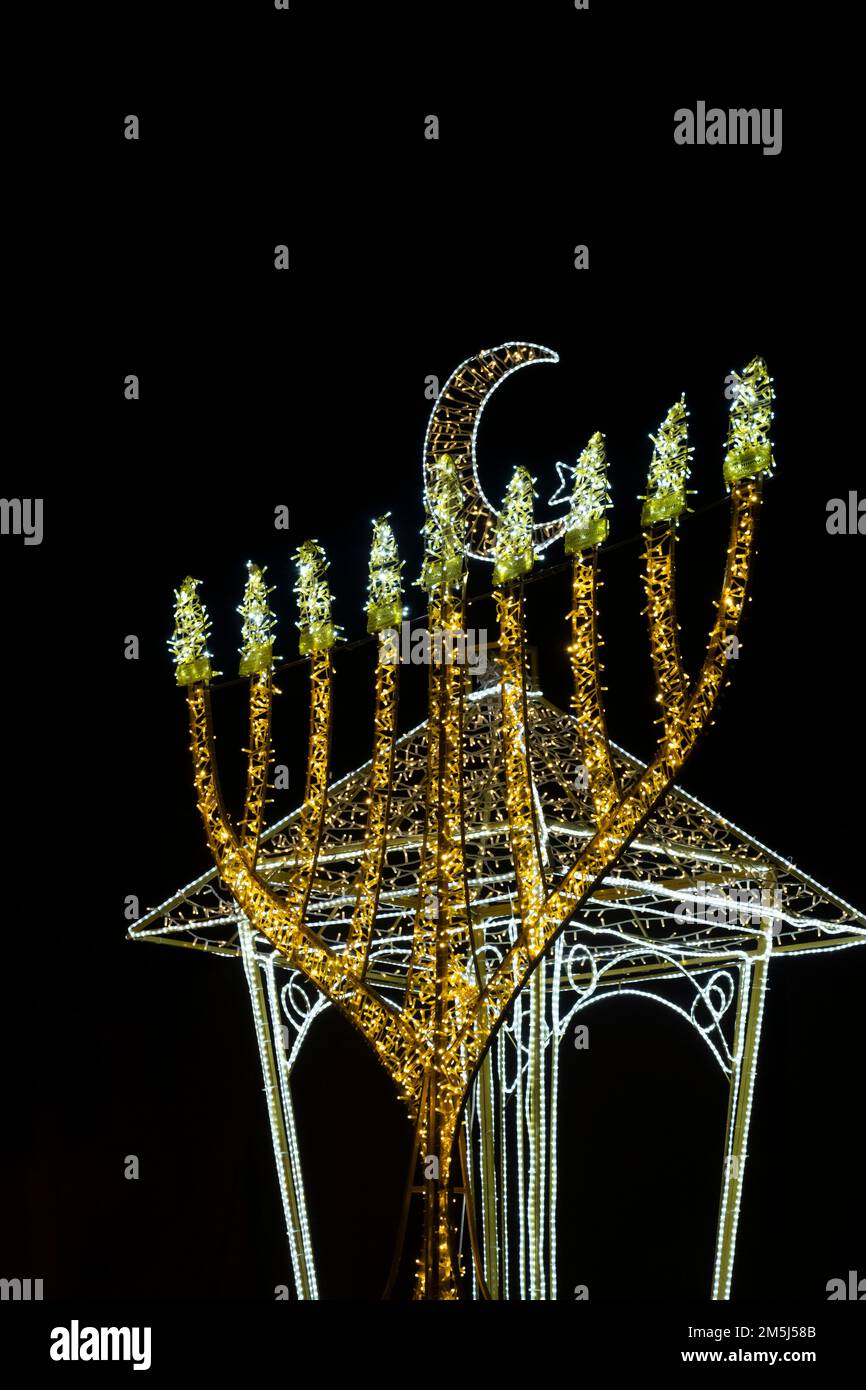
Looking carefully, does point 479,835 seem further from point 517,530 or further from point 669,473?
point 669,473

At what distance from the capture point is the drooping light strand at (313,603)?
7609 mm

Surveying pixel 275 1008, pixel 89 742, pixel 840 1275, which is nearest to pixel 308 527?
pixel 89 742

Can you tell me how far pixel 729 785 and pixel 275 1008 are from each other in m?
3.04

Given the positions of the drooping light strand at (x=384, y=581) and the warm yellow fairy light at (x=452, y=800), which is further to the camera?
the drooping light strand at (x=384, y=581)

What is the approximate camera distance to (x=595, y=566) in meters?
6.61

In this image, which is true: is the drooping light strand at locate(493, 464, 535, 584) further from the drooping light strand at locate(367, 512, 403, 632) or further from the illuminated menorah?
the drooping light strand at locate(367, 512, 403, 632)

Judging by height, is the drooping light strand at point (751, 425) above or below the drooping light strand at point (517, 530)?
above

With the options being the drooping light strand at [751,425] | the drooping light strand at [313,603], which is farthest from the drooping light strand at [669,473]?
the drooping light strand at [313,603]

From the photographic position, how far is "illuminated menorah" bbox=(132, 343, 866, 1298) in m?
6.35

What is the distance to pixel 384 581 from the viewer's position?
7.38 meters

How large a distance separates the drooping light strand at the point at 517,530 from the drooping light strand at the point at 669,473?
58 cm

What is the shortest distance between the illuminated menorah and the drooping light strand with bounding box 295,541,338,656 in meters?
0.01

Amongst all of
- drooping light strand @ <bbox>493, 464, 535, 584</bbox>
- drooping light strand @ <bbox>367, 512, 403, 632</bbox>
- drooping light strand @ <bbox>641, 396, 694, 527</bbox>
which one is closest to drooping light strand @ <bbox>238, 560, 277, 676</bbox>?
drooping light strand @ <bbox>367, 512, 403, 632</bbox>

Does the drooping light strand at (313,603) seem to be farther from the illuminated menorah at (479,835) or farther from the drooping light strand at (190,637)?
the drooping light strand at (190,637)
